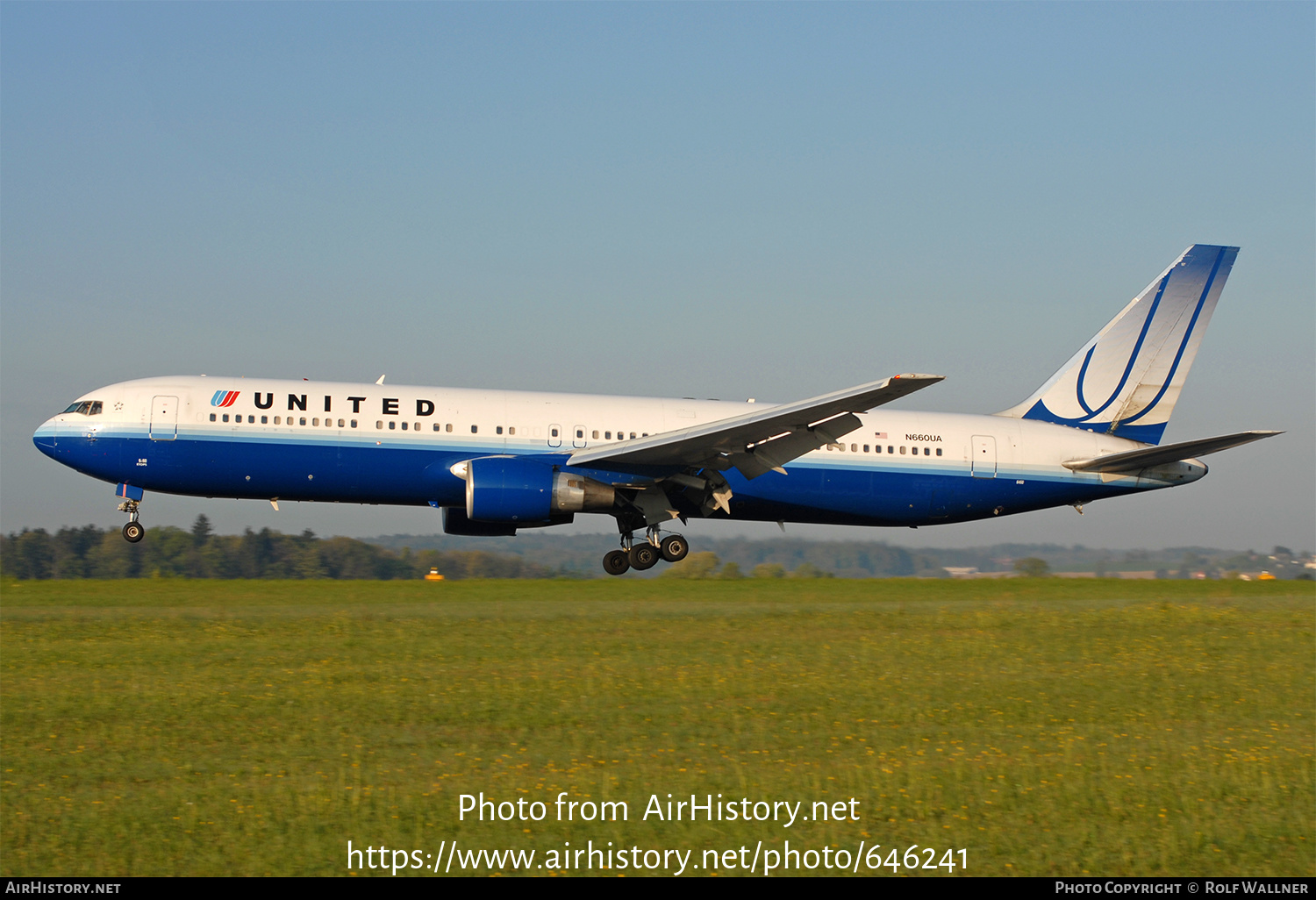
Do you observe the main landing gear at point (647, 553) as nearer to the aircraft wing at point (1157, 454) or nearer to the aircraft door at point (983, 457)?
the aircraft door at point (983, 457)

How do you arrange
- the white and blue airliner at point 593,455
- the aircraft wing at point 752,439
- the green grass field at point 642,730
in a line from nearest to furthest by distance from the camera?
the green grass field at point 642,730, the aircraft wing at point 752,439, the white and blue airliner at point 593,455

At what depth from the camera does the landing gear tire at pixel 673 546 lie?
94.0ft

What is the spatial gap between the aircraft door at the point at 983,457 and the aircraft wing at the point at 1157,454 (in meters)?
2.08

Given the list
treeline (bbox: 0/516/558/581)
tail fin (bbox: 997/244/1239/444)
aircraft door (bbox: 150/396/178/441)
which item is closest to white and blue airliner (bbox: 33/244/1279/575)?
aircraft door (bbox: 150/396/178/441)

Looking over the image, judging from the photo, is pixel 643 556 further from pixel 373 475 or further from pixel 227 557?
pixel 227 557

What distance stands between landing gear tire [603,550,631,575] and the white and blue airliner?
0.04 m

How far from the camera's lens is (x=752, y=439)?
25844mm

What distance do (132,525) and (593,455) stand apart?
10.9m

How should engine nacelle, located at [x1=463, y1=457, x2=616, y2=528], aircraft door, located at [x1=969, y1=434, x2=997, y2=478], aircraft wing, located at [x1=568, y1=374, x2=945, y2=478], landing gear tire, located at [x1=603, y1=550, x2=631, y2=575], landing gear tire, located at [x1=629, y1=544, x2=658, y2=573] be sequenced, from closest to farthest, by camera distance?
1. aircraft wing, located at [x1=568, y1=374, x2=945, y2=478]
2. engine nacelle, located at [x1=463, y1=457, x2=616, y2=528]
3. landing gear tire, located at [x1=629, y1=544, x2=658, y2=573]
4. landing gear tire, located at [x1=603, y1=550, x2=631, y2=575]
5. aircraft door, located at [x1=969, y1=434, x2=997, y2=478]

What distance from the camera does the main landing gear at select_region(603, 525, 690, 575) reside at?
28.6 meters

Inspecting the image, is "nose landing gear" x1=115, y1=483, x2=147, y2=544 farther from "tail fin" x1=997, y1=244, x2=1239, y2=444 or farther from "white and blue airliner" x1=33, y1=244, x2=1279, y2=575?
"tail fin" x1=997, y1=244, x2=1239, y2=444

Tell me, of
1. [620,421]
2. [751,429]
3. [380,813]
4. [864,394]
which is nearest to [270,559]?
[620,421]

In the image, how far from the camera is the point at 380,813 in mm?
10812

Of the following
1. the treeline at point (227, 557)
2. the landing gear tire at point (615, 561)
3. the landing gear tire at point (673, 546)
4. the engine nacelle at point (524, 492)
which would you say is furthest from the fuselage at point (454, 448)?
the treeline at point (227, 557)
